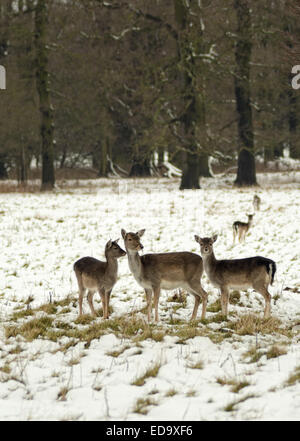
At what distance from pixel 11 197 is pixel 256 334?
18.5 metres

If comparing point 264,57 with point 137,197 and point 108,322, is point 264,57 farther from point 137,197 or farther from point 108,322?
point 108,322

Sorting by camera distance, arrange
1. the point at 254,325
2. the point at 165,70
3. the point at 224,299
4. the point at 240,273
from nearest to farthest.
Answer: the point at 254,325
the point at 240,273
the point at 224,299
the point at 165,70

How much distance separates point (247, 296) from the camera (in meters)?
9.69

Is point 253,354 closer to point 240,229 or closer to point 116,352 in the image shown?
point 116,352

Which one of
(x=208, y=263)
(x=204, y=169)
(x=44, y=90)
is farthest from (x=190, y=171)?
(x=208, y=263)

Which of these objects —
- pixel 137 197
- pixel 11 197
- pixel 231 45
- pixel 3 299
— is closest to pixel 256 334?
pixel 3 299

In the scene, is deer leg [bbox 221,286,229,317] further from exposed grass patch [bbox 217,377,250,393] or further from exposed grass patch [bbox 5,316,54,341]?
exposed grass patch [bbox 5,316,54,341]

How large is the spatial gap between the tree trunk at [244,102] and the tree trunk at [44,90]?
946 centimetres

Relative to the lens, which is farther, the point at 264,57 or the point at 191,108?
the point at 264,57

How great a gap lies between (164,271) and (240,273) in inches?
44.9

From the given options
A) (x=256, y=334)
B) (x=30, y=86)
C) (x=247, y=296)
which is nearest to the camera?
(x=256, y=334)

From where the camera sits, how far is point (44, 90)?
27.2m

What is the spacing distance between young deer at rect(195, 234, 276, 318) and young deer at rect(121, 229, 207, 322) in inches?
9.2

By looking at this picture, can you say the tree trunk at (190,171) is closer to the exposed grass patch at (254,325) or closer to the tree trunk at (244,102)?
the tree trunk at (244,102)
